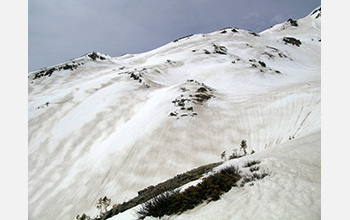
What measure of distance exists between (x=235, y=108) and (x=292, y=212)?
14085 millimetres

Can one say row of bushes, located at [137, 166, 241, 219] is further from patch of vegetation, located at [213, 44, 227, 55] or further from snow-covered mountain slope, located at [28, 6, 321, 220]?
patch of vegetation, located at [213, 44, 227, 55]

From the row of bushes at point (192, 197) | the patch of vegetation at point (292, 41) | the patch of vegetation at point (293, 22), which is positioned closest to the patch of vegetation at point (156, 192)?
the row of bushes at point (192, 197)

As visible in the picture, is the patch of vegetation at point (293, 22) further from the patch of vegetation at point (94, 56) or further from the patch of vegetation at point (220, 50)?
the patch of vegetation at point (94, 56)

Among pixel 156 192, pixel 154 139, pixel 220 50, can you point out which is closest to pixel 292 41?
pixel 220 50

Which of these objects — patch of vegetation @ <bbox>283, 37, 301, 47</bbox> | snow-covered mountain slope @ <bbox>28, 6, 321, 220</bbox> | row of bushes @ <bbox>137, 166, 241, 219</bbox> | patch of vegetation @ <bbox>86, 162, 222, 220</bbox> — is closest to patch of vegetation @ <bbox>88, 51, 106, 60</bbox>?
snow-covered mountain slope @ <bbox>28, 6, 321, 220</bbox>

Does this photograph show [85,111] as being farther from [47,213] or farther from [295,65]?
[295,65]

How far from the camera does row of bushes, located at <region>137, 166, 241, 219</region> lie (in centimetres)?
454

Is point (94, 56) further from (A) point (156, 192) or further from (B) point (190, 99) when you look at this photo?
(A) point (156, 192)

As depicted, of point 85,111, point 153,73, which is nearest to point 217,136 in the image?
point 85,111

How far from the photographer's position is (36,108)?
23.0 meters

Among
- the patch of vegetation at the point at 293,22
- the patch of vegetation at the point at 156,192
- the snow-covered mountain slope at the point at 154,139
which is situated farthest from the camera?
the patch of vegetation at the point at 293,22

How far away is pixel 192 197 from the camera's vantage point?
471cm

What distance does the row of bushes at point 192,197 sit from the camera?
14.9 feet

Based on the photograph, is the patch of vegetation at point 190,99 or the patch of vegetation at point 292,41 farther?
the patch of vegetation at point 292,41
